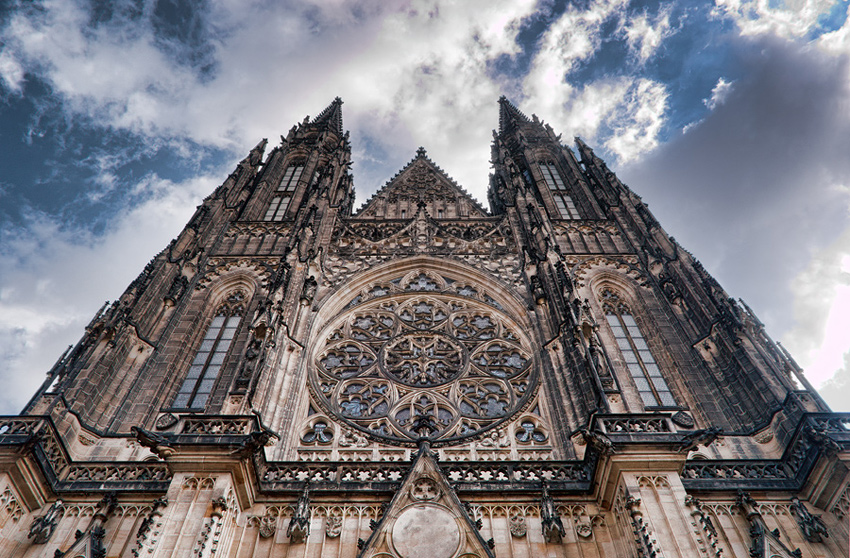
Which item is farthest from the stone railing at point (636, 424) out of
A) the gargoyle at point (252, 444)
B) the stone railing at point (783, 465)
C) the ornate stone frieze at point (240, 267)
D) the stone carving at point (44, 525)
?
the ornate stone frieze at point (240, 267)

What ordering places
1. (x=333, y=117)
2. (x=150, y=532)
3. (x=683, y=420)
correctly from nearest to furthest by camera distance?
(x=150, y=532)
(x=683, y=420)
(x=333, y=117)

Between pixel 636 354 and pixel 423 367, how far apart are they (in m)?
5.21

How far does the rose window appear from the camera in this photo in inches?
530

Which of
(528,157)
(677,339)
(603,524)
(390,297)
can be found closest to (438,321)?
(390,297)

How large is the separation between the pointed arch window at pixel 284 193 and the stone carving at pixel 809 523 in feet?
54.5

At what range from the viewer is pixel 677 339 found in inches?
617

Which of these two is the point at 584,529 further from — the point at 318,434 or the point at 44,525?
the point at 44,525

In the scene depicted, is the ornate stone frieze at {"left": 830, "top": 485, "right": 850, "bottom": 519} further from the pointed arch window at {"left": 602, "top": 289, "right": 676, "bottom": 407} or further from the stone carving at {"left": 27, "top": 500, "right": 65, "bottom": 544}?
the stone carving at {"left": 27, "top": 500, "right": 65, "bottom": 544}

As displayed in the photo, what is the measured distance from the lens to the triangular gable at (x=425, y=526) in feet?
32.2

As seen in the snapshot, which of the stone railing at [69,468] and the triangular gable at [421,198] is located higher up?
the triangular gable at [421,198]

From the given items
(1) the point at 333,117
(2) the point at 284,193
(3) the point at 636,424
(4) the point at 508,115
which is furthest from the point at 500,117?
(3) the point at 636,424

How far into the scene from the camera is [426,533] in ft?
33.1

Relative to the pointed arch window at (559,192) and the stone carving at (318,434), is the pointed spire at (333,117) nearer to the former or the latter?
the pointed arch window at (559,192)

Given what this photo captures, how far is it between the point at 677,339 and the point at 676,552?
7506 mm
